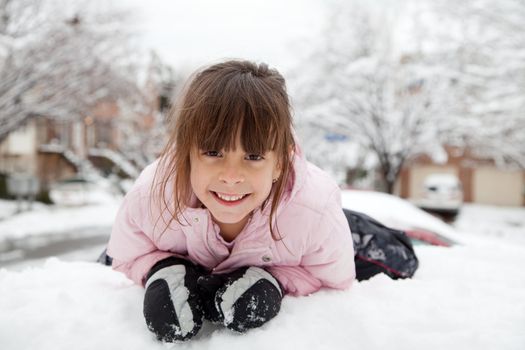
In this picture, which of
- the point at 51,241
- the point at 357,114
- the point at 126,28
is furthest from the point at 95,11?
the point at 357,114

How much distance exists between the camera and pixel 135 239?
1606 millimetres

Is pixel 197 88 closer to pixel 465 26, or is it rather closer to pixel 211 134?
pixel 211 134

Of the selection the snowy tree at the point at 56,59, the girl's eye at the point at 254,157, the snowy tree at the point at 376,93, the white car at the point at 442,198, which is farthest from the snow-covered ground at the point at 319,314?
the white car at the point at 442,198

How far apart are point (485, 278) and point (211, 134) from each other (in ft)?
4.94

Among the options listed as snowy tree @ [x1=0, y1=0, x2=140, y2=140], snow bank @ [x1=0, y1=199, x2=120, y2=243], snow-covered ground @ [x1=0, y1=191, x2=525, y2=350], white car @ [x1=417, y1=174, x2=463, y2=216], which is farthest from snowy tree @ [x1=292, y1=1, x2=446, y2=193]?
snow-covered ground @ [x1=0, y1=191, x2=525, y2=350]

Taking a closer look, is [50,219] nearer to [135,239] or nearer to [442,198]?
[135,239]

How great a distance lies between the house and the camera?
18.0 meters

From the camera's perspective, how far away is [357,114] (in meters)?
10.1

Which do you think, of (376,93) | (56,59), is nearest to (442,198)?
(376,93)

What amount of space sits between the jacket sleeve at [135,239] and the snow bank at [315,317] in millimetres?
120

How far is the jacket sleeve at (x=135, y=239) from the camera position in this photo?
1558 mm

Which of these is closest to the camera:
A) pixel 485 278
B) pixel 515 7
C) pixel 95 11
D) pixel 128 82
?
pixel 485 278

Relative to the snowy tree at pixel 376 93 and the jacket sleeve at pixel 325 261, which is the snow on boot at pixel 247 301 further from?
the snowy tree at pixel 376 93

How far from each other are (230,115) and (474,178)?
67.0 ft
